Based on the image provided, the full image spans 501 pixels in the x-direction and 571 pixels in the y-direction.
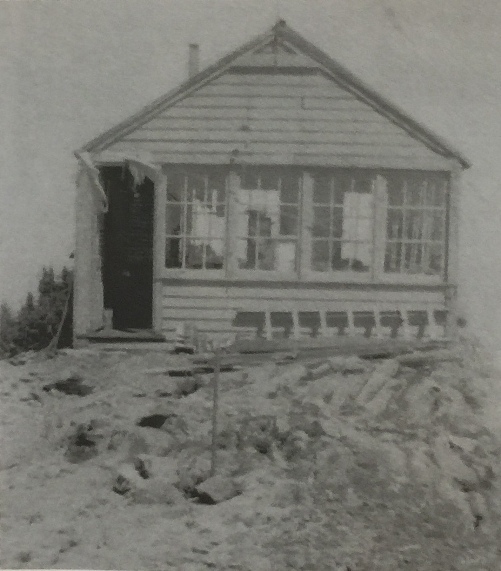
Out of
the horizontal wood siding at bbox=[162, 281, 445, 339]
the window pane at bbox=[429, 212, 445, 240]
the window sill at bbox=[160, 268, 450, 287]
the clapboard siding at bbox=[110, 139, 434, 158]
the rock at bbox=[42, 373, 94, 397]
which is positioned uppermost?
the clapboard siding at bbox=[110, 139, 434, 158]

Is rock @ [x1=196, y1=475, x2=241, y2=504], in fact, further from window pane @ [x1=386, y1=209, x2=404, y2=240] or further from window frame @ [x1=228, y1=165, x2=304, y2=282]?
window pane @ [x1=386, y1=209, x2=404, y2=240]

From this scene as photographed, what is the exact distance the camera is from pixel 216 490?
2.23 m

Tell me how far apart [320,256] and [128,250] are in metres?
0.74

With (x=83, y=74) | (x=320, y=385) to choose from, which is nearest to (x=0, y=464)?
(x=320, y=385)

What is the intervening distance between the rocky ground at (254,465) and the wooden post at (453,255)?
0.14m

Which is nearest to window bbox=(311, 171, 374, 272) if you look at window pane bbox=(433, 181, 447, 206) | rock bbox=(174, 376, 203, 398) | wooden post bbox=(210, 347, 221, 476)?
window pane bbox=(433, 181, 447, 206)

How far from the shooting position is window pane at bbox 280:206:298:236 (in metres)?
2.48

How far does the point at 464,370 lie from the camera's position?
229 centimetres

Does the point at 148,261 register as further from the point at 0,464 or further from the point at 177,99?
the point at 0,464

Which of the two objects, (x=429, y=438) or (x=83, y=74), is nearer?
(x=429, y=438)

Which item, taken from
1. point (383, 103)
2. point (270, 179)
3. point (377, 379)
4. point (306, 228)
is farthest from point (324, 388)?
point (383, 103)

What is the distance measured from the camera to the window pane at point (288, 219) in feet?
8.14

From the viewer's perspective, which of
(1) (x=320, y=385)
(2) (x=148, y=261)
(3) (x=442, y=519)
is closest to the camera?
(3) (x=442, y=519)

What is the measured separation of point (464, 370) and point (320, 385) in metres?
0.50
